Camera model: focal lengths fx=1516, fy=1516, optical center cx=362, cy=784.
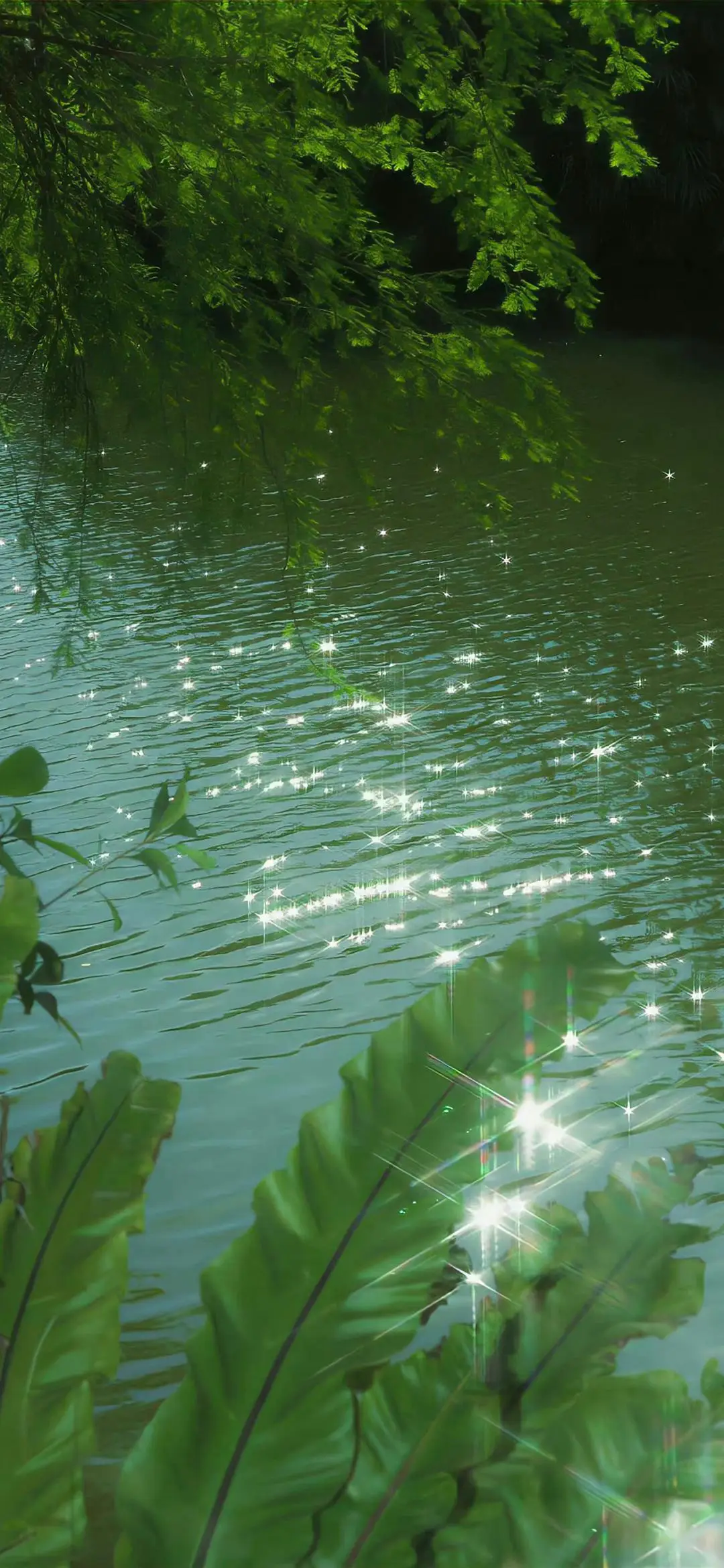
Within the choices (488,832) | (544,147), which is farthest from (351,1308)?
(544,147)

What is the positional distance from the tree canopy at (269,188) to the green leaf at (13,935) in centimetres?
349

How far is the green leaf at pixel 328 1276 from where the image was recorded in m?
0.81

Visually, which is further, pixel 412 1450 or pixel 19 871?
pixel 19 871

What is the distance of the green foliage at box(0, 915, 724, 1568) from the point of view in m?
0.77

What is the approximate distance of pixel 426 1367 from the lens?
32.5 inches

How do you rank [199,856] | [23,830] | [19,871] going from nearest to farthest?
[19,871] → [199,856] → [23,830]

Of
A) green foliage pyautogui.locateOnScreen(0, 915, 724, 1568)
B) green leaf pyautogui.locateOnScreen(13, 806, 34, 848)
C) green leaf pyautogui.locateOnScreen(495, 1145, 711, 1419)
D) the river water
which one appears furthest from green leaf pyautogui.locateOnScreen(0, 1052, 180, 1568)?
the river water

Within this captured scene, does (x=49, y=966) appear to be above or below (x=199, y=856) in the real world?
below

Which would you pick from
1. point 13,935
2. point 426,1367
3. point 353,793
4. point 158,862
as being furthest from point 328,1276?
point 353,793

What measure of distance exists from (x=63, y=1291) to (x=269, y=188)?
3876 mm

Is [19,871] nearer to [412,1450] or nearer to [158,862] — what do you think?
[158,862]

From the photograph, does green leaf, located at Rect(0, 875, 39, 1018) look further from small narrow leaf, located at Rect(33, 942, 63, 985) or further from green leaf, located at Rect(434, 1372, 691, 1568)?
small narrow leaf, located at Rect(33, 942, 63, 985)

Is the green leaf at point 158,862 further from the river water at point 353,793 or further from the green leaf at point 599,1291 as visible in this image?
the river water at point 353,793

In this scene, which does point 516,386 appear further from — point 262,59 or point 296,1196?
point 296,1196
